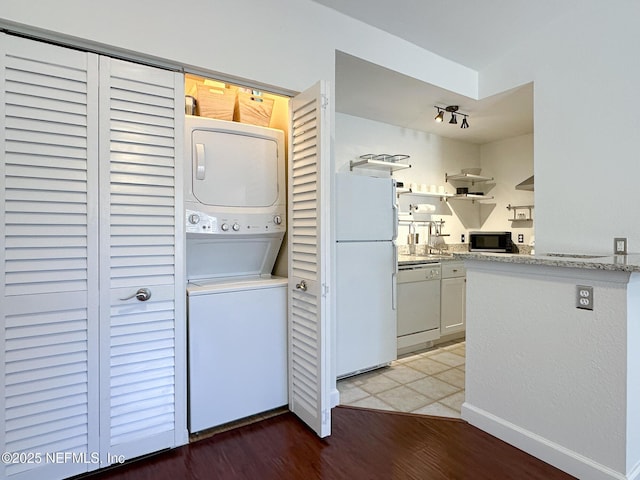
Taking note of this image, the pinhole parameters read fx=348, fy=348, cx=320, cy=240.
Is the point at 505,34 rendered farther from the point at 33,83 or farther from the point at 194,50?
the point at 33,83

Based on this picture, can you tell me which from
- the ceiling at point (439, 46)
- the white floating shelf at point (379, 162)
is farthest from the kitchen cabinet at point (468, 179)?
the white floating shelf at point (379, 162)

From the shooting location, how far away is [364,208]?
288 cm

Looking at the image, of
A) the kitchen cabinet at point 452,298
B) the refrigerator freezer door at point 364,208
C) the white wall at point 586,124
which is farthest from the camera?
the kitchen cabinet at point 452,298

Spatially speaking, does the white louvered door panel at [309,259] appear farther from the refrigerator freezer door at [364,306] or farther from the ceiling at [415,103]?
the ceiling at [415,103]

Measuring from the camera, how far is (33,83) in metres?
1.56

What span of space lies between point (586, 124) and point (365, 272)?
6.52ft

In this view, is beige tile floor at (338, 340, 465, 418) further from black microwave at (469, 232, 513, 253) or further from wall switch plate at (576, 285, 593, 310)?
black microwave at (469, 232, 513, 253)

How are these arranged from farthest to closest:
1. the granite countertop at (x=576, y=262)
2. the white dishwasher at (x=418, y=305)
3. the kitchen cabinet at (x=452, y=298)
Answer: the kitchen cabinet at (x=452, y=298)
the white dishwasher at (x=418, y=305)
the granite countertop at (x=576, y=262)

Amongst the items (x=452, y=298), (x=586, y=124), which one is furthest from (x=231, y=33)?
(x=452, y=298)

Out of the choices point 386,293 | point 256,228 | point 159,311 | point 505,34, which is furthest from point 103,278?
point 505,34

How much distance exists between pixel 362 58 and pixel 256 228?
147 cm

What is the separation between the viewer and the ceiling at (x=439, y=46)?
2.42m

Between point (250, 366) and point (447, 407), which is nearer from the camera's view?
point (250, 366)

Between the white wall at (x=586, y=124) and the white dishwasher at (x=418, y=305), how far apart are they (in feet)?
3.32
